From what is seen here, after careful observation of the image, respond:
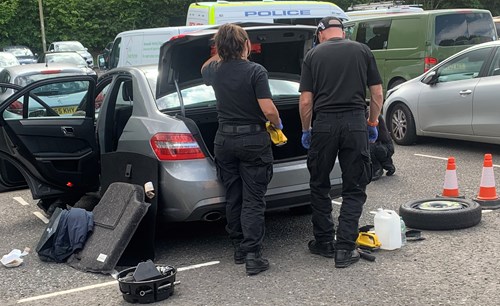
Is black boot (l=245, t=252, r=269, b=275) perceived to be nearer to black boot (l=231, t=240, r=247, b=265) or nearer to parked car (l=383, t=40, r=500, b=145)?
black boot (l=231, t=240, r=247, b=265)

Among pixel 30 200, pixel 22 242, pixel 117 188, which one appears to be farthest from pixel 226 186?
pixel 30 200

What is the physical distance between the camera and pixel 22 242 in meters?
6.02

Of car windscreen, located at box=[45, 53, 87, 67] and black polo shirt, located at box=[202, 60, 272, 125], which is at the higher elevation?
black polo shirt, located at box=[202, 60, 272, 125]

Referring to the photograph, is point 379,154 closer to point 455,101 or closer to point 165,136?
point 455,101

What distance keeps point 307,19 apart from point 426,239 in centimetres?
1242

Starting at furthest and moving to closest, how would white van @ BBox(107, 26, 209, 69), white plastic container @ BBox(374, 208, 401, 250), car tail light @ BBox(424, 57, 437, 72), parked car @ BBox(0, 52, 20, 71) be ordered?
parked car @ BBox(0, 52, 20, 71) → white van @ BBox(107, 26, 209, 69) → car tail light @ BBox(424, 57, 437, 72) → white plastic container @ BBox(374, 208, 401, 250)

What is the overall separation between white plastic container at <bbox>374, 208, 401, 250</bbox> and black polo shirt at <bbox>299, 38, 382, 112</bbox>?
3.05ft

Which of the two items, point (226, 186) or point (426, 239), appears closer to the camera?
point (226, 186)

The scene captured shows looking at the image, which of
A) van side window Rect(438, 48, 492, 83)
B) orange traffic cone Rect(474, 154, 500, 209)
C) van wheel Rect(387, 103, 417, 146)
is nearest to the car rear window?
van wheel Rect(387, 103, 417, 146)

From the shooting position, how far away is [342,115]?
4.80m

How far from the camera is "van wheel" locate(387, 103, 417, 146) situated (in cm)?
982

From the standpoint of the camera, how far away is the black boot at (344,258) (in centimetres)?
486

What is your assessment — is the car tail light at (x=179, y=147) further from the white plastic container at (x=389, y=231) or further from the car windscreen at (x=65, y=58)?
the car windscreen at (x=65, y=58)

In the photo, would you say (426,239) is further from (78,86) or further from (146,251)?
(78,86)
